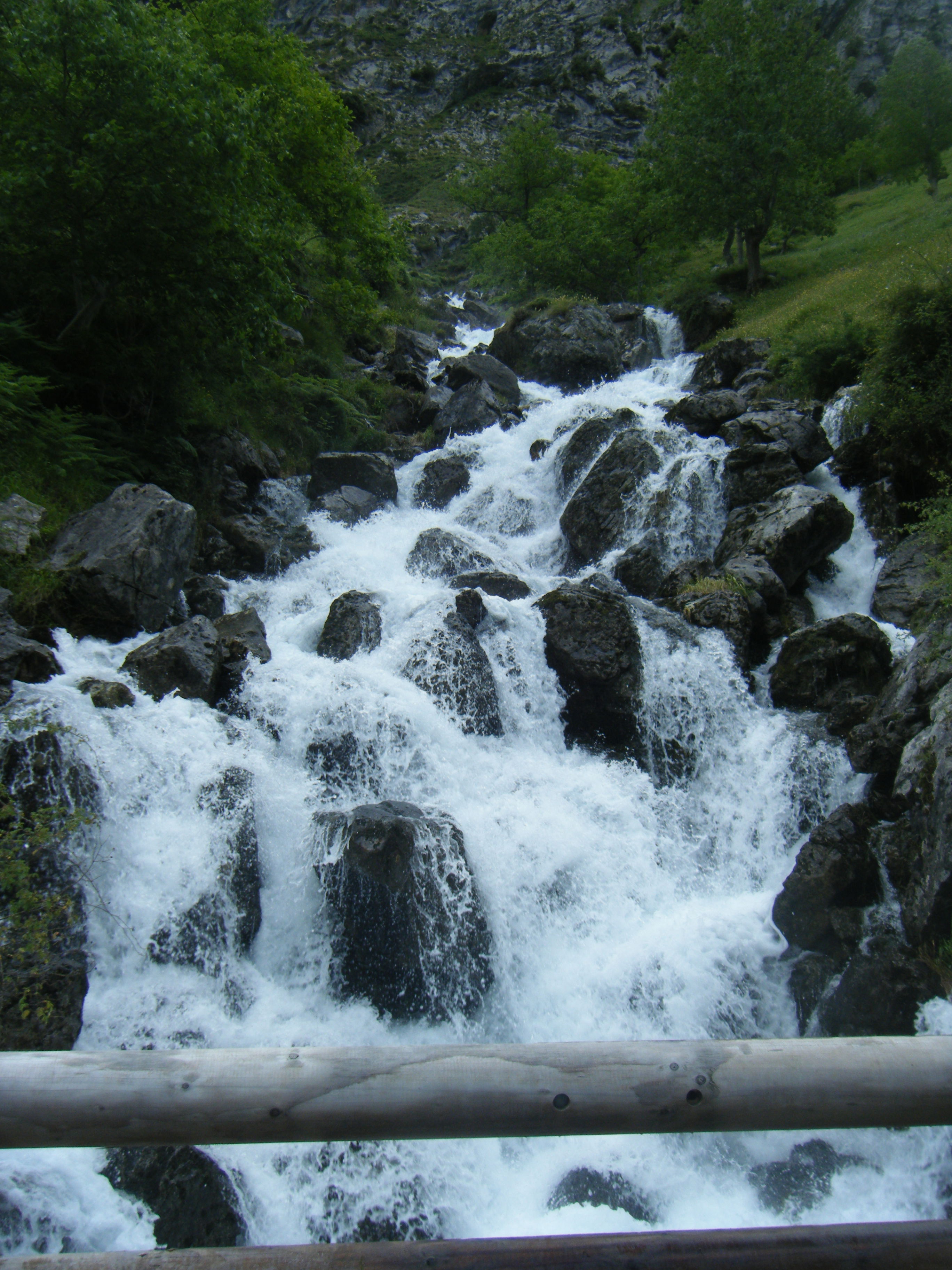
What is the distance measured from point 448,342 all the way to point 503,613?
21.7 metres

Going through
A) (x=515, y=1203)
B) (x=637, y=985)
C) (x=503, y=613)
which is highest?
(x=503, y=613)

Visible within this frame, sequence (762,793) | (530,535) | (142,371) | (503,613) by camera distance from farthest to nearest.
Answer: (530,535) < (142,371) < (503,613) < (762,793)

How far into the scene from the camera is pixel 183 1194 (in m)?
5.24

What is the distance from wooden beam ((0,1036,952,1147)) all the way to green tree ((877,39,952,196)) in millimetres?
40045

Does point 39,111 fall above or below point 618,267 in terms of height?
below

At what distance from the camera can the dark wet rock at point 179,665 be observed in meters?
9.21

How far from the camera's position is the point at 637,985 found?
7504 millimetres

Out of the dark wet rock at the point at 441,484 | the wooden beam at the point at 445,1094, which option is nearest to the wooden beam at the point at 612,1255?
the wooden beam at the point at 445,1094

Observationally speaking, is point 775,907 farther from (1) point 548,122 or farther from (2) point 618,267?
(1) point 548,122

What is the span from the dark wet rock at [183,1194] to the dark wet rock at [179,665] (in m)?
5.14

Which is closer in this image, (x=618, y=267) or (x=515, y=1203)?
(x=515, y=1203)

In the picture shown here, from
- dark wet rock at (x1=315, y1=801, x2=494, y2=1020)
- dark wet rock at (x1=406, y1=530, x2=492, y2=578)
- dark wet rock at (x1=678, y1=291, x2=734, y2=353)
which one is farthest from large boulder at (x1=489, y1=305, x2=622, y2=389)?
dark wet rock at (x1=315, y1=801, x2=494, y2=1020)

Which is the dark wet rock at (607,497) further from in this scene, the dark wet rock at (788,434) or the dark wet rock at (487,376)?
the dark wet rock at (487,376)

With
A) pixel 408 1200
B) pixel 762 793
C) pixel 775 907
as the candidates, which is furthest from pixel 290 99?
pixel 408 1200
